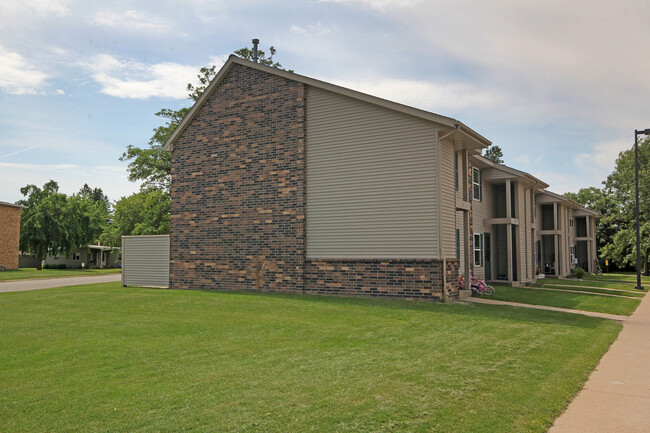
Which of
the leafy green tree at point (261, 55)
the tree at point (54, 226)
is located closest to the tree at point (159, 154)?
the leafy green tree at point (261, 55)

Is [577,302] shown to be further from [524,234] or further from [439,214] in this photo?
[524,234]

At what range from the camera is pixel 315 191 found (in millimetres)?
16000

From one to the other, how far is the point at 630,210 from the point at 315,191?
121 feet

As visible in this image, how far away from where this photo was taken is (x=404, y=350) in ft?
25.2

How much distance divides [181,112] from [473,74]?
23116mm

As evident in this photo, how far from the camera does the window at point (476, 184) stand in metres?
22.1

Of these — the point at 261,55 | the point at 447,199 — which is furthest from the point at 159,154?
the point at 447,199

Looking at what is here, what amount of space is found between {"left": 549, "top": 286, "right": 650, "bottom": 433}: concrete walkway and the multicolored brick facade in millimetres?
6368

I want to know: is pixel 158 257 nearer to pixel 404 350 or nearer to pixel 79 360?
pixel 79 360

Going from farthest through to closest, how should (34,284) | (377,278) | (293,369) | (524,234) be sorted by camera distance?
(524,234), (34,284), (377,278), (293,369)

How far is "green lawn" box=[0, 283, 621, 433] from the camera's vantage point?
4711 millimetres

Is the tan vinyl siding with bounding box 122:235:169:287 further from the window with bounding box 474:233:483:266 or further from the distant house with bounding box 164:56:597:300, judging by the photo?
the window with bounding box 474:233:483:266

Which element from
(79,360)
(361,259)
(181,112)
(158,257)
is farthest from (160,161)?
(79,360)

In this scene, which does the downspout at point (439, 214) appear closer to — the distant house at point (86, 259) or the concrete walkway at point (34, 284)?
the concrete walkway at point (34, 284)
